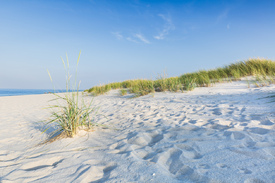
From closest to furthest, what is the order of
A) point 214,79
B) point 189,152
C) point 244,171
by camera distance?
1. point 244,171
2. point 189,152
3. point 214,79

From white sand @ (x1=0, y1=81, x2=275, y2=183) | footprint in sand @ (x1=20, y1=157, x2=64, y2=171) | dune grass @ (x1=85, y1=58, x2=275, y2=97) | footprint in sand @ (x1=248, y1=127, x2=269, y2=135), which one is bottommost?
footprint in sand @ (x1=20, y1=157, x2=64, y2=171)

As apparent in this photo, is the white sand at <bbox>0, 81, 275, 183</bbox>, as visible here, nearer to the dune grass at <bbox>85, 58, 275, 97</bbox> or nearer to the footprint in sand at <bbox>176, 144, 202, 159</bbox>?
the footprint in sand at <bbox>176, 144, 202, 159</bbox>

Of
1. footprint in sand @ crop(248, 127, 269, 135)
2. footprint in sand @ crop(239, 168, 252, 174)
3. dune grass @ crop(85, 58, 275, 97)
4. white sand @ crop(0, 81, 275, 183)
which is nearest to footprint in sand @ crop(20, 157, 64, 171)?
white sand @ crop(0, 81, 275, 183)

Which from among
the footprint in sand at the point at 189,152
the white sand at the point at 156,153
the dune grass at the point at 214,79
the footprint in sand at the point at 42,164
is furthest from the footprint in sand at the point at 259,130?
the dune grass at the point at 214,79

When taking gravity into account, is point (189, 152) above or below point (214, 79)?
below

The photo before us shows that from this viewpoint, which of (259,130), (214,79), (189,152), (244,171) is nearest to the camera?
(244,171)

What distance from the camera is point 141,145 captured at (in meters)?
2.07

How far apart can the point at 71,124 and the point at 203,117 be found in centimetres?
238

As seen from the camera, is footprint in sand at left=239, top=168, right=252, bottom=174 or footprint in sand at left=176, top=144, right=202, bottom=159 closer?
footprint in sand at left=239, top=168, right=252, bottom=174

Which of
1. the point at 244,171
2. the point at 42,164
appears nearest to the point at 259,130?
the point at 244,171

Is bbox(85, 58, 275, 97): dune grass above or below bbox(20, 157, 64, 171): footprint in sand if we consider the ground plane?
above

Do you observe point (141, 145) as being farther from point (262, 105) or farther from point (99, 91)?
point (99, 91)

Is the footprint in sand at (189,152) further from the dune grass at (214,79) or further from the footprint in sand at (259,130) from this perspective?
the dune grass at (214,79)

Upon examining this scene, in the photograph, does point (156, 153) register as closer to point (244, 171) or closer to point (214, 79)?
point (244, 171)
